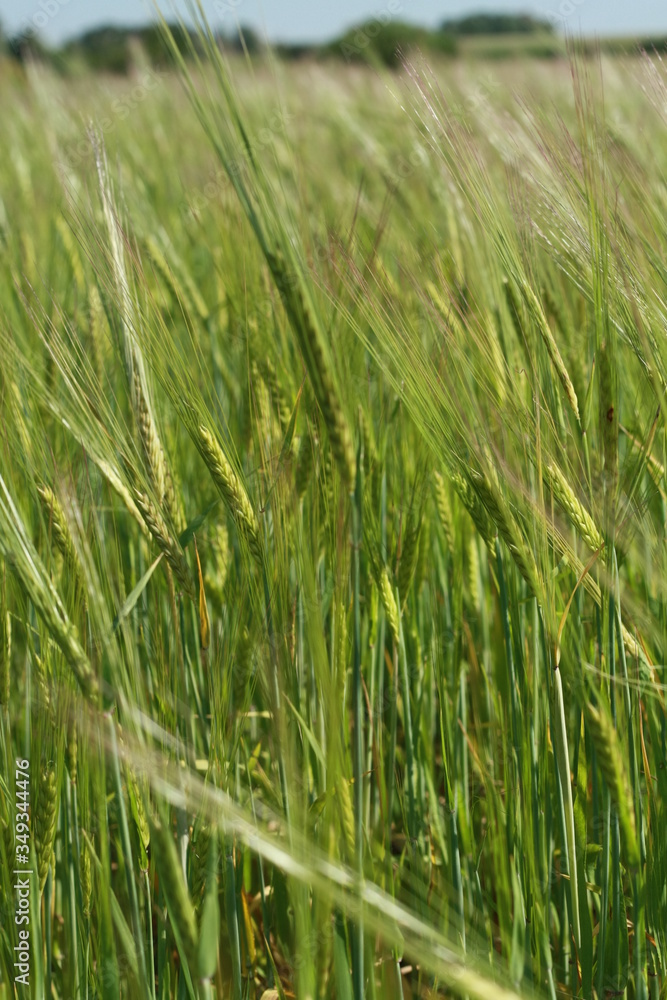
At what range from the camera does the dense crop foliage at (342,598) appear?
566 mm

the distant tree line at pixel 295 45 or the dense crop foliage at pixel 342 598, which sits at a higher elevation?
the distant tree line at pixel 295 45

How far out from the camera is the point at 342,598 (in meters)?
0.61

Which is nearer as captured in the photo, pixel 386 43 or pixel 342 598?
pixel 342 598

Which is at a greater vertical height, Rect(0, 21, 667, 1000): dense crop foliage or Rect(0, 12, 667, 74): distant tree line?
Rect(0, 12, 667, 74): distant tree line

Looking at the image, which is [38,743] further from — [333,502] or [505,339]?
[505,339]

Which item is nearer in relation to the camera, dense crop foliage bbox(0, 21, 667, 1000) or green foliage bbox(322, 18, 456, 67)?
dense crop foliage bbox(0, 21, 667, 1000)

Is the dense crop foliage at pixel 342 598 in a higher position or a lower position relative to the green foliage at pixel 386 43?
lower

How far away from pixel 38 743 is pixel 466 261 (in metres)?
0.82

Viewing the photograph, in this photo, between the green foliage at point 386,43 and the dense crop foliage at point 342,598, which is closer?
the dense crop foliage at point 342,598

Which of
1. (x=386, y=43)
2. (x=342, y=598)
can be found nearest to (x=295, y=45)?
(x=386, y=43)

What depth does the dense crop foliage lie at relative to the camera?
0.57 m

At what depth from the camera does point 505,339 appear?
953mm

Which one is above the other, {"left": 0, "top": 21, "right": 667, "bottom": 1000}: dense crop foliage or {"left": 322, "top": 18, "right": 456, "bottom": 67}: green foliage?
{"left": 322, "top": 18, "right": 456, "bottom": 67}: green foliage

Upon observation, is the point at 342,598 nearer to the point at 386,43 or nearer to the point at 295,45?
the point at 295,45
